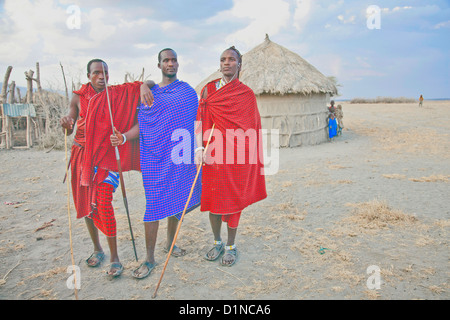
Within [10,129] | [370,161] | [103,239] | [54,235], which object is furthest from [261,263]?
[10,129]

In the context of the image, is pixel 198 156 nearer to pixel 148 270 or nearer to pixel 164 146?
pixel 164 146

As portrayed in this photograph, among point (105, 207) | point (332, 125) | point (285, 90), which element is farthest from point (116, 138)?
point (332, 125)

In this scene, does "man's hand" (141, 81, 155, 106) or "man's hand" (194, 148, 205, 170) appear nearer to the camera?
"man's hand" (141, 81, 155, 106)

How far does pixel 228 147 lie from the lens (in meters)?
2.84

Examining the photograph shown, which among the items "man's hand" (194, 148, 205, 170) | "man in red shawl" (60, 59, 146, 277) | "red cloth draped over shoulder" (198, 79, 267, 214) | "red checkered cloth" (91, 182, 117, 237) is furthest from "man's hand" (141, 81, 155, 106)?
"red checkered cloth" (91, 182, 117, 237)

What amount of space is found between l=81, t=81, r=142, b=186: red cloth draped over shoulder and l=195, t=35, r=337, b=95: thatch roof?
7.36 m

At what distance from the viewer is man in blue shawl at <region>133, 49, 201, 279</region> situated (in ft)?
8.96

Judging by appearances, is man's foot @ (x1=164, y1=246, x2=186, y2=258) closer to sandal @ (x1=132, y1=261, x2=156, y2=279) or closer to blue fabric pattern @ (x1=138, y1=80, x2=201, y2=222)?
sandal @ (x1=132, y1=261, x2=156, y2=279)

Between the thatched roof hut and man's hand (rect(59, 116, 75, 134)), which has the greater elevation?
the thatched roof hut

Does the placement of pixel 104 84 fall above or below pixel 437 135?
above

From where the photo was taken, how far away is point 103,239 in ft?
12.0

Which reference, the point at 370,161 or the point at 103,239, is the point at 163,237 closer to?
the point at 103,239
